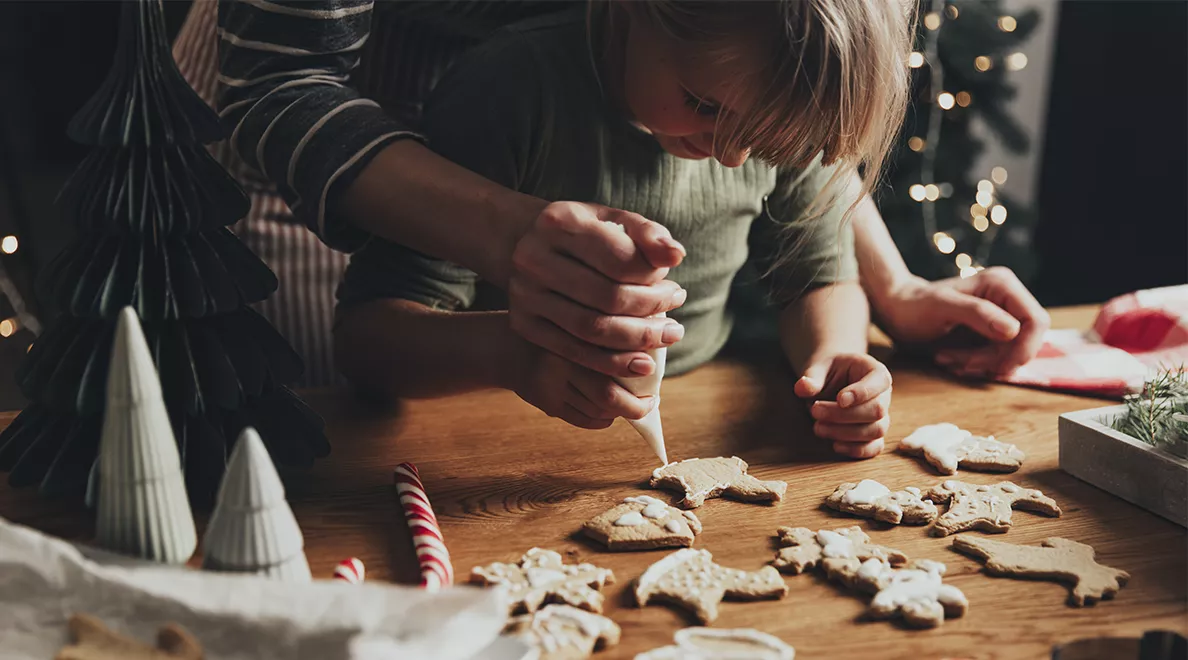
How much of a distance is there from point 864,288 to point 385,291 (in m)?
0.72

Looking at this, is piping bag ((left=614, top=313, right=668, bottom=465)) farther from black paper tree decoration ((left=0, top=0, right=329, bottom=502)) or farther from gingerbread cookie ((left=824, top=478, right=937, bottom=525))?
black paper tree decoration ((left=0, top=0, right=329, bottom=502))

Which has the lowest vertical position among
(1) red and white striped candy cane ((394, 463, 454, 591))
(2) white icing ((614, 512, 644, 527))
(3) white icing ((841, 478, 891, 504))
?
(3) white icing ((841, 478, 891, 504))

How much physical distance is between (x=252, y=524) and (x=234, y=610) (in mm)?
62

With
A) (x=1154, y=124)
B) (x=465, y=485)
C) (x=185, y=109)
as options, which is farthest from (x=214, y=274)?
(x=1154, y=124)

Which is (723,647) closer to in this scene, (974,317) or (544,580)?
(544,580)

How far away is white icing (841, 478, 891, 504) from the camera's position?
1.00 m

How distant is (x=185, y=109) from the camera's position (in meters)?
0.89

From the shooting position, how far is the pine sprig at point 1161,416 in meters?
1.01

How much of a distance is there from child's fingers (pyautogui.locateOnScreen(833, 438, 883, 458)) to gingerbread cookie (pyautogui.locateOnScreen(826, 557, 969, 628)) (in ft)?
0.79

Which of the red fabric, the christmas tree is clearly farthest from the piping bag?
the christmas tree

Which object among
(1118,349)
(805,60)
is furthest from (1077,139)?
(805,60)

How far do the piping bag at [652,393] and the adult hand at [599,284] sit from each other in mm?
21

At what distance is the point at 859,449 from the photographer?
3.70ft

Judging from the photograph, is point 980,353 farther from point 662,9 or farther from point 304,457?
point 304,457
